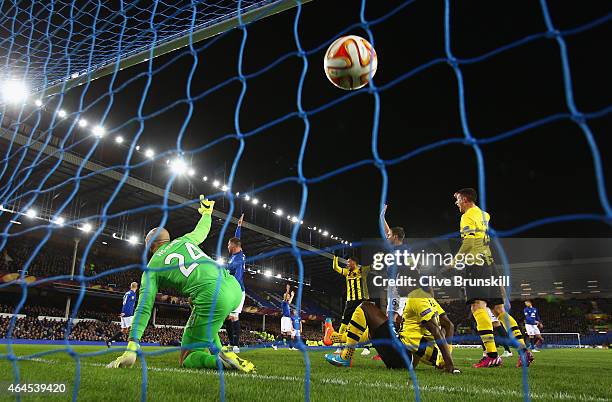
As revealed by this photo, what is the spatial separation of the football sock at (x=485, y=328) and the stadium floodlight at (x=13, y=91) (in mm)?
6569

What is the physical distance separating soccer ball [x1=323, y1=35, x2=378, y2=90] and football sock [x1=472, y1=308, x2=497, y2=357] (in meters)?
3.76

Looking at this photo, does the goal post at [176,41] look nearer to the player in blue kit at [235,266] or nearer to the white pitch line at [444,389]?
the player in blue kit at [235,266]

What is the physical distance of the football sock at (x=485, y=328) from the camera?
5.87 meters

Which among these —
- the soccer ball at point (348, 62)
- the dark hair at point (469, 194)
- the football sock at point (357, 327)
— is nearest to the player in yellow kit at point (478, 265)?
the dark hair at point (469, 194)

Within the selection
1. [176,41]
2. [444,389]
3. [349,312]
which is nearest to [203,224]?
[176,41]

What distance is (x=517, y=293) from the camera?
41.7 m

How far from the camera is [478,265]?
4793 mm

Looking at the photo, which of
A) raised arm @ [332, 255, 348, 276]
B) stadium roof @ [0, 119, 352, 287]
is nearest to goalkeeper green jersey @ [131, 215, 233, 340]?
raised arm @ [332, 255, 348, 276]

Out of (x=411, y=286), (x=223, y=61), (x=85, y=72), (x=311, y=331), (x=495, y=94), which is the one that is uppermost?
(x=495, y=94)

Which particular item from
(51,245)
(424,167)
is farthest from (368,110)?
(51,245)

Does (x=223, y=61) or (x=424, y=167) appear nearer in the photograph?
(x=223, y=61)

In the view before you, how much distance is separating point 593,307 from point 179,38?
3895 cm

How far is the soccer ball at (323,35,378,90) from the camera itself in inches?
150

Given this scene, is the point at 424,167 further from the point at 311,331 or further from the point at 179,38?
the point at 311,331
